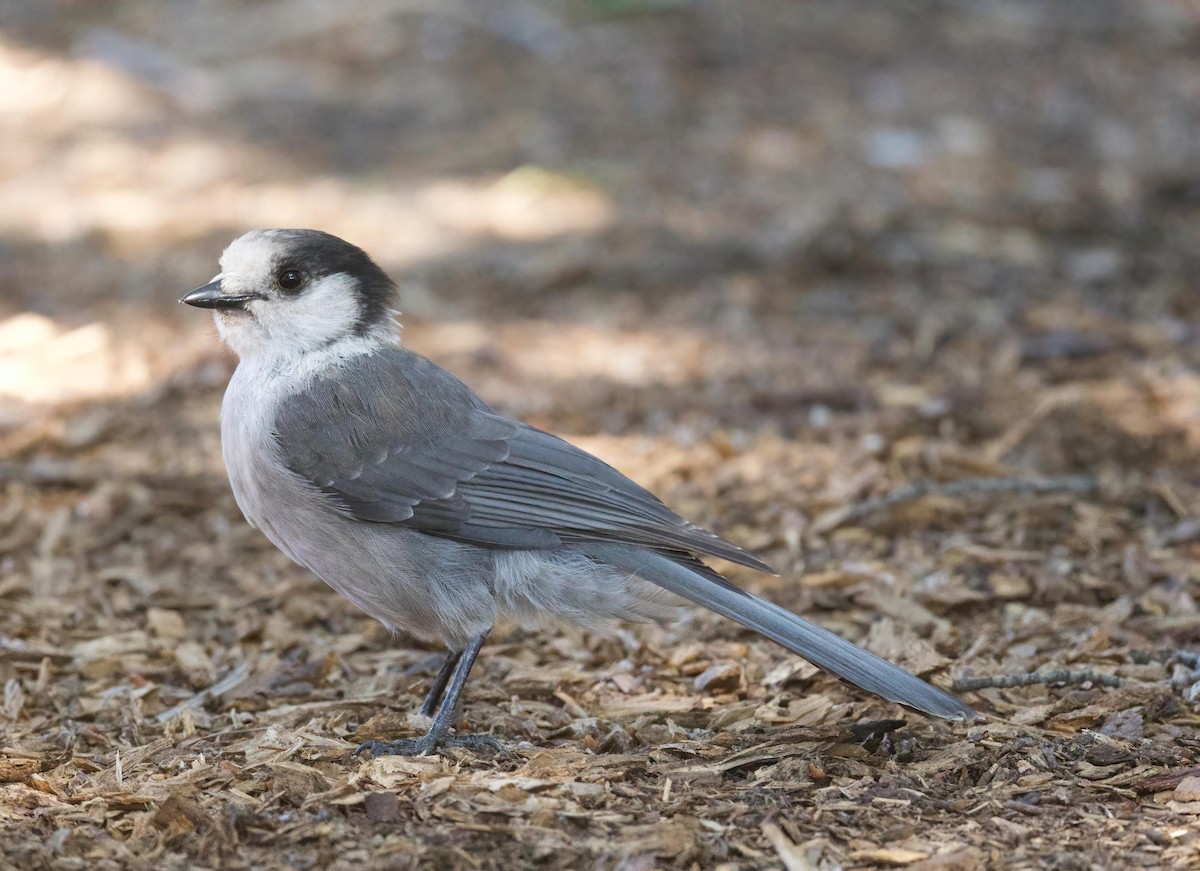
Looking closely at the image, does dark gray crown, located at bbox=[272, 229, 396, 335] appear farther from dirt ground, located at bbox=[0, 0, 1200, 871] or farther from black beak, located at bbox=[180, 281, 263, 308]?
dirt ground, located at bbox=[0, 0, 1200, 871]

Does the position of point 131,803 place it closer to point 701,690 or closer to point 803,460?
point 701,690

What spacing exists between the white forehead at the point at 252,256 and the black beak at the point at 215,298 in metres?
0.08

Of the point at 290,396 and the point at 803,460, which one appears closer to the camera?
the point at 290,396

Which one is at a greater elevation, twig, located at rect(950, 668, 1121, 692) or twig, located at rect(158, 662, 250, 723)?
twig, located at rect(158, 662, 250, 723)

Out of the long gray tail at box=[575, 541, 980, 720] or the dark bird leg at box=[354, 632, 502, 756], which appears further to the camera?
the dark bird leg at box=[354, 632, 502, 756]

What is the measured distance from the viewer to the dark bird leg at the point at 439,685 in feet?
14.8

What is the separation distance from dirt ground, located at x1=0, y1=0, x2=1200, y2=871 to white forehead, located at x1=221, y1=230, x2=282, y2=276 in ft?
4.52

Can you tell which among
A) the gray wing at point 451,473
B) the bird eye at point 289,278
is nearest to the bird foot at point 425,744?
the gray wing at point 451,473

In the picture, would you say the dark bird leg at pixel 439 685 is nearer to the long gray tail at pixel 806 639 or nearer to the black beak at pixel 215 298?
the long gray tail at pixel 806 639

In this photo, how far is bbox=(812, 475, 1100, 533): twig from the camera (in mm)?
5547

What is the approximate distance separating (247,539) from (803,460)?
2.54m

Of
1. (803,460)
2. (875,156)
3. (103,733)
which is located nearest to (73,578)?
(103,733)

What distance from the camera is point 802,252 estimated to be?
28.0ft

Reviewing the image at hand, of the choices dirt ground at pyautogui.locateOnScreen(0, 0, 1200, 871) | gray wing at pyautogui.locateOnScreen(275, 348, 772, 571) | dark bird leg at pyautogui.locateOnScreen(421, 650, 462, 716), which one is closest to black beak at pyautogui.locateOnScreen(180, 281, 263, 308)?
gray wing at pyautogui.locateOnScreen(275, 348, 772, 571)
